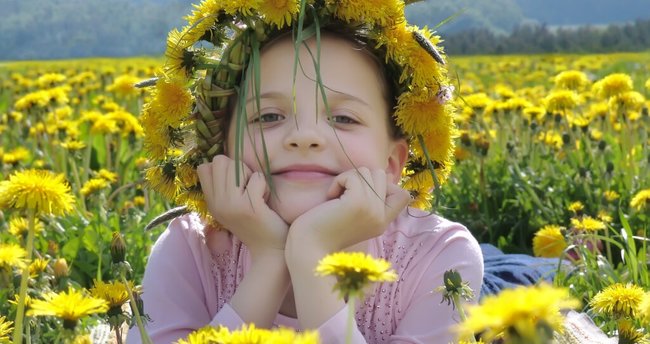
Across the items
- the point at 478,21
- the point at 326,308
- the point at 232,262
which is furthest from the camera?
the point at 478,21

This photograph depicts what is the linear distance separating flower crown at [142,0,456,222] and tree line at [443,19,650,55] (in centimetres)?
1587

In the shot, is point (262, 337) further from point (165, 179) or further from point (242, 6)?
point (165, 179)

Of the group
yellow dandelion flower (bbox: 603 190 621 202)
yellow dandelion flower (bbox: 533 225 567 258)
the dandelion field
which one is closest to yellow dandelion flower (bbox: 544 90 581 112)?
the dandelion field

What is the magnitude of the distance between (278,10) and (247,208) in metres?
0.36

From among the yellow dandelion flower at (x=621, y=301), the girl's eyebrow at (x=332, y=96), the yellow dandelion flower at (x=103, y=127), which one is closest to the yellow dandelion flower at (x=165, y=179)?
the girl's eyebrow at (x=332, y=96)

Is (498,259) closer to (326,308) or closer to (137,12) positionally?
(326,308)

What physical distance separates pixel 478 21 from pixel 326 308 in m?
66.4

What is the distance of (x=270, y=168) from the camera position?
5.40ft

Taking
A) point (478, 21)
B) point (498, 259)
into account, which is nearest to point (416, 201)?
point (498, 259)

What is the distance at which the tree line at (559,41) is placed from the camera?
17.8 metres

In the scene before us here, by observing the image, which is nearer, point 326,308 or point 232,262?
point 326,308

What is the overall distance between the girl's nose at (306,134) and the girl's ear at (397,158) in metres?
0.28

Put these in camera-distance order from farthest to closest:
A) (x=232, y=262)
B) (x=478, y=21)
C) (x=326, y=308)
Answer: (x=478, y=21)
(x=232, y=262)
(x=326, y=308)

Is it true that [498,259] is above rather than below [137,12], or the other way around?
above
